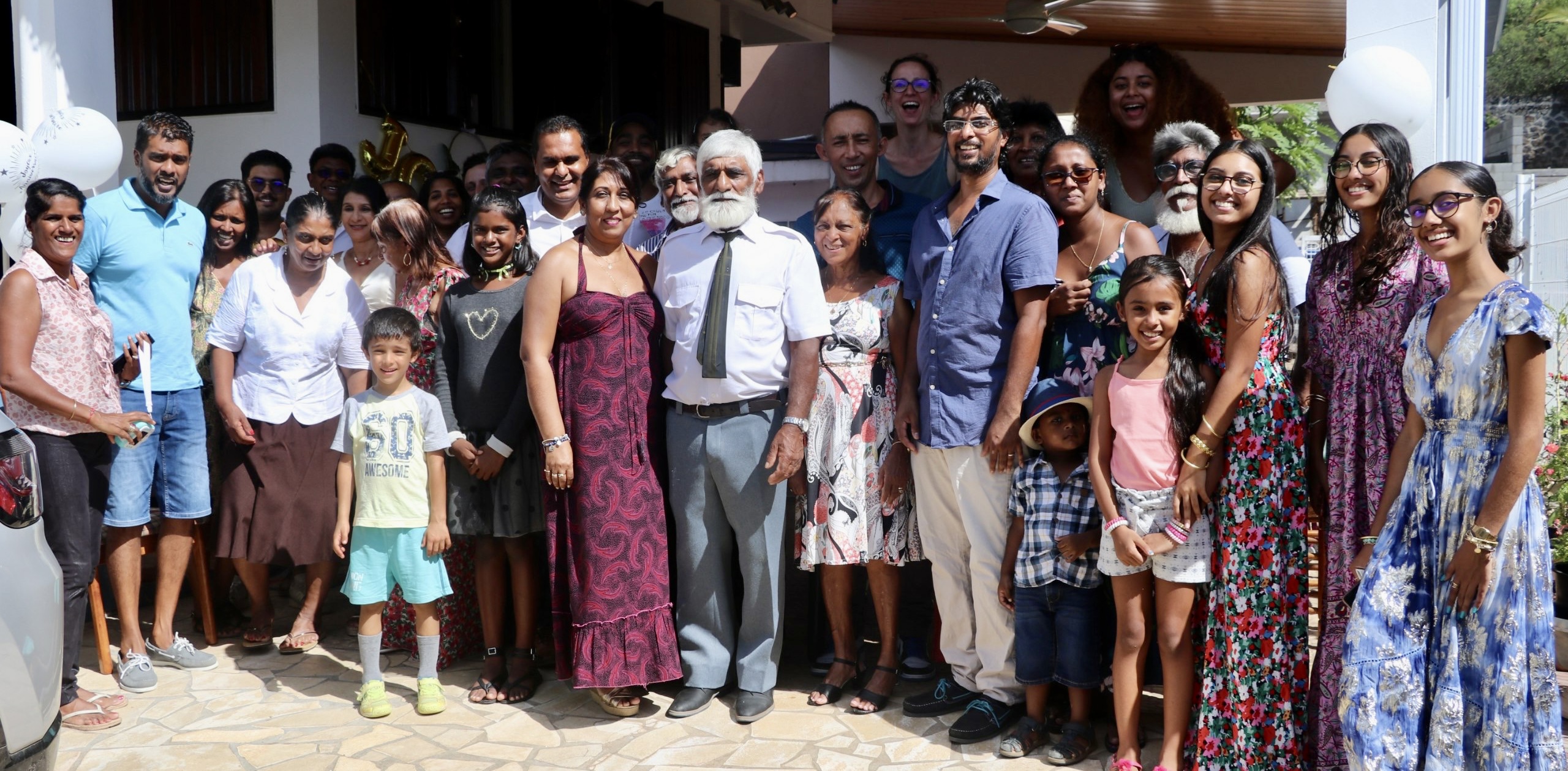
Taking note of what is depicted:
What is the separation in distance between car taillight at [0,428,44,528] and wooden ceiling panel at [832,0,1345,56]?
7648 millimetres

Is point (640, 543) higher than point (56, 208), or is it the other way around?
point (56, 208)

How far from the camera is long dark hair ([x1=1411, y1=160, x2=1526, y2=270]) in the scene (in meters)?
3.10

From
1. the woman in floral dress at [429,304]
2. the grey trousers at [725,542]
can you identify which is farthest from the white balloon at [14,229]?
the grey trousers at [725,542]

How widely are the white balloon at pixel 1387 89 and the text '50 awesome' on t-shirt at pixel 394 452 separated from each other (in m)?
3.45

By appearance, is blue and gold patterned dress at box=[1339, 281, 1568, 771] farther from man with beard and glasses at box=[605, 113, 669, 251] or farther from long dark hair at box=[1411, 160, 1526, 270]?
man with beard and glasses at box=[605, 113, 669, 251]

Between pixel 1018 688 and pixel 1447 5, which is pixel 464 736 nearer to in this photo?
pixel 1018 688

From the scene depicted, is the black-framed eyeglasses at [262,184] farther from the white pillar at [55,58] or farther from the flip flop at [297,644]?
the flip flop at [297,644]

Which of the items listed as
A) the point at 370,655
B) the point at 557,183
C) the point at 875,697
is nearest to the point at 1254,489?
the point at 875,697

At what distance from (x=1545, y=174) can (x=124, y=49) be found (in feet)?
35.1

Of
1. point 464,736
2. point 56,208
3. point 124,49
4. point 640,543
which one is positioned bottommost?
point 464,736

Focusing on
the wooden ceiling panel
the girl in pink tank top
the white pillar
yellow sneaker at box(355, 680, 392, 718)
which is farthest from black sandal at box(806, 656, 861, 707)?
the wooden ceiling panel

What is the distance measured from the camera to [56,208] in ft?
14.7

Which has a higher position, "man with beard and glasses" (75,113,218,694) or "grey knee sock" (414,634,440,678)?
"man with beard and glasses" (75,113,218,694)

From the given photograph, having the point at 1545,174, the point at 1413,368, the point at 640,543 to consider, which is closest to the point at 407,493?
the point at 640,543
